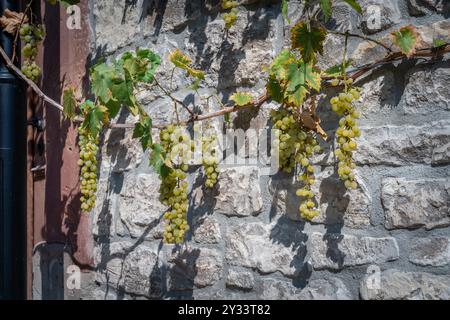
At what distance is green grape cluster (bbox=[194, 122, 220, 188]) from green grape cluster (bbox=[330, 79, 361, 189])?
45cm

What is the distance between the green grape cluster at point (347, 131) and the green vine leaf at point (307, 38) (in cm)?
13

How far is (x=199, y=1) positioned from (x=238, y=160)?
1.97 feet

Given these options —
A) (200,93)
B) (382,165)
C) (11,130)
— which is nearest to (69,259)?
(11,130)

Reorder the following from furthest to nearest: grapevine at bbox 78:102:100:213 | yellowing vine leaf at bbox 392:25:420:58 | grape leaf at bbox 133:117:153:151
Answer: grapevine at bbox 78:102:100:213
grape leaf at bbox 133:117:153:151
yellowing vine leaf at bbox 392:25:420:58

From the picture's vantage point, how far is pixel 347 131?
4.21 feet

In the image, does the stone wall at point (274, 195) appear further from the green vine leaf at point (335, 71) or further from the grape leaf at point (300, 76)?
the grape leaf at point (300, 76)

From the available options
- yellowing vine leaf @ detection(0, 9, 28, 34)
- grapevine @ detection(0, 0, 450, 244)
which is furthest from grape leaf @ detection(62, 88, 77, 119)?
yellowing vine leaf @ detection(0, 9, 28, 34)

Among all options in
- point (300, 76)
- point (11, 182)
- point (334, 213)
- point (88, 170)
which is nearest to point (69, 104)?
point (88, 170)

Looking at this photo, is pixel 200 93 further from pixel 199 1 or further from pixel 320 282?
pixel 320 282

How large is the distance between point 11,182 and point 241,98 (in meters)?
1.04

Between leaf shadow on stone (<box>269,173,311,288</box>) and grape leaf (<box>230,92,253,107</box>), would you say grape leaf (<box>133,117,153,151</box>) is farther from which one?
leaf shadow on stone (<box>269,173,311,288</box>)

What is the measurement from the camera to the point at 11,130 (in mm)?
2016

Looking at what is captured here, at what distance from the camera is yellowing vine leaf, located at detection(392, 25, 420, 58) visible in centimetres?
126

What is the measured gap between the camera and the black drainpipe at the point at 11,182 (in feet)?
6.53
